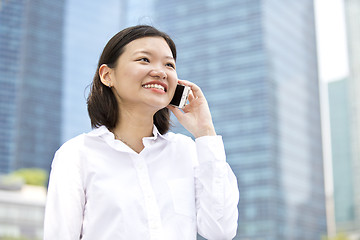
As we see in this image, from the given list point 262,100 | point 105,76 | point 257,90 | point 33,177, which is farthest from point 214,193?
point 257,90

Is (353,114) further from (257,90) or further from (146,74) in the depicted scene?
(146,74)

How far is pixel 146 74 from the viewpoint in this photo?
1.93 m

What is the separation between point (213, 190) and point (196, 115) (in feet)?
1.18

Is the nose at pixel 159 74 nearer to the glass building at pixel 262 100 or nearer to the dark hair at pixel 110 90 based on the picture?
the dark hair at pixel 110 90

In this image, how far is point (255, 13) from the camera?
73062mm

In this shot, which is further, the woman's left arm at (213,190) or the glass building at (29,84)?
the glass building at (29,84)

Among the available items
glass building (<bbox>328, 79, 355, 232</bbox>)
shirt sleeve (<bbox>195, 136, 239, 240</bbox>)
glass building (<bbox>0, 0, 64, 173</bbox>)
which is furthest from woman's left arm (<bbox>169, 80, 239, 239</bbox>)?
glass building (<bbox>328, 79, 355, 232</bbox>)

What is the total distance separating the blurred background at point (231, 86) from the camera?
66.1 meters

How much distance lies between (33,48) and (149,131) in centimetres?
7766

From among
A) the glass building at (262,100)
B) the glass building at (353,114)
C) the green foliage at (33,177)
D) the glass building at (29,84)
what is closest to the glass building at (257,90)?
the glass building at (262,100)

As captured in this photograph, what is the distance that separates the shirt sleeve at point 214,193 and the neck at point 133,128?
207 mm

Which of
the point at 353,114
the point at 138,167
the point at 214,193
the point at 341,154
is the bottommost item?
the point at 341,154

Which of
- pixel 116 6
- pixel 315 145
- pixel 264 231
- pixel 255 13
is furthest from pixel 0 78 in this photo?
pixel 315 145

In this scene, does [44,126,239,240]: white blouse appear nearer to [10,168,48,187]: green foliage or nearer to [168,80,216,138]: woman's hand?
[168,80,216,138]: woman's hand
